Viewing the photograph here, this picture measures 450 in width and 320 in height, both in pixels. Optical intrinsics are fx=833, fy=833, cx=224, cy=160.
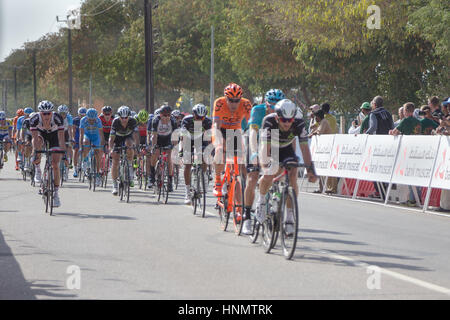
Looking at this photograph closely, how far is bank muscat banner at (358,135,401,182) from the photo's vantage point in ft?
53.2

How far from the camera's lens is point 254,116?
10664mm

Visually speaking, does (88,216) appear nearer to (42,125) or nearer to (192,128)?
(42,125)

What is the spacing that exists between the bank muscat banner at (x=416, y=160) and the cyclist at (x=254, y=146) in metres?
5.16

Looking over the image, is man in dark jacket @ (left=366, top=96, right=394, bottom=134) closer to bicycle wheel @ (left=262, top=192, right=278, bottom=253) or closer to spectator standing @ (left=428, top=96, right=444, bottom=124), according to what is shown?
spectator standing @ (left=428, top=96, right=444, bottom=124)

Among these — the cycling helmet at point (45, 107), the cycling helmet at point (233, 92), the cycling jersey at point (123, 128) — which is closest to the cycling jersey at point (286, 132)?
the cycling helmet at point (233, 92)

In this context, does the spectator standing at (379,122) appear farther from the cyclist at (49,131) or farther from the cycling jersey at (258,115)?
the cycling jersey at (258,115)

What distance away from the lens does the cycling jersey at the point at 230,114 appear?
39.3 ft

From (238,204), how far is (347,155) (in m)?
7.44

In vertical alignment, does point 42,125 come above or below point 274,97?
below

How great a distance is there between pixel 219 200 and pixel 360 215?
10.6ft

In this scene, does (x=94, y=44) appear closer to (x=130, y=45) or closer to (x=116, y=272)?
(x=130, y=45)

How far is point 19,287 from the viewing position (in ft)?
24.8

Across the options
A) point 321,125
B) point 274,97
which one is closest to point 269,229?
point 274,97
